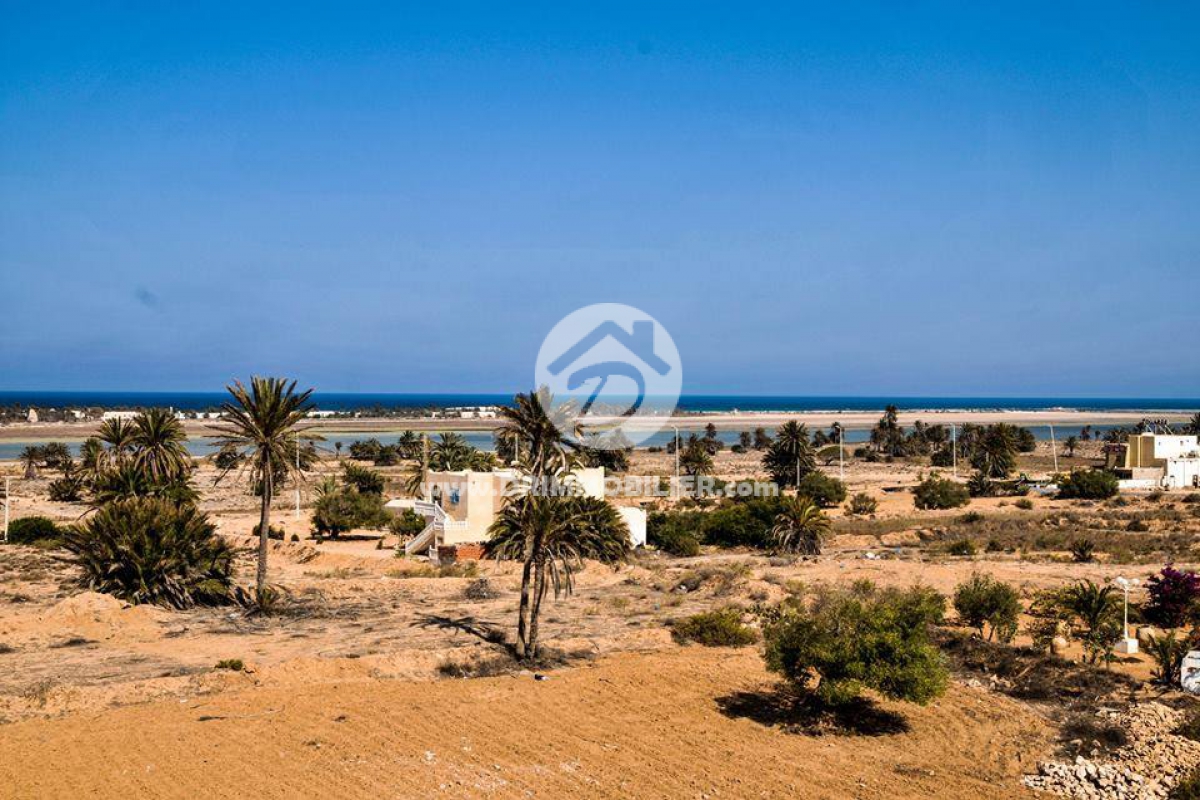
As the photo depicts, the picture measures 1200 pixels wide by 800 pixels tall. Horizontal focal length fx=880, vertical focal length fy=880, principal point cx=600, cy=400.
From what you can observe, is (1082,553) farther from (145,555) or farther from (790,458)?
(145,555)

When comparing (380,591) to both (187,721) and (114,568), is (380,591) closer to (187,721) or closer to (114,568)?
(114,568)

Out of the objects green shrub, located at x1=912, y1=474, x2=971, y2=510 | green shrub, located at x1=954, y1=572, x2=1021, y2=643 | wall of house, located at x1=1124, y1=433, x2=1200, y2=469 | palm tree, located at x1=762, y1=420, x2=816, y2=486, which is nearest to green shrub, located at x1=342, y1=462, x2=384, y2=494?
palm tree, located at x1=762, y1=420, x2=816, y2=486

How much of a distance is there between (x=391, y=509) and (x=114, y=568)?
25.3m

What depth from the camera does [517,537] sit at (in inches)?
770

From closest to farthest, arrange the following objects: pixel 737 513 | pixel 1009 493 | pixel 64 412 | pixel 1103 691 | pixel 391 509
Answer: pixel 1103 691
pixel 737 513
pixel 391 509
pixel 1009 493
pixel 64 412

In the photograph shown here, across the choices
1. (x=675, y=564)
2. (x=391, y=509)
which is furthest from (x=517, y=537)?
(x=391, y=509)

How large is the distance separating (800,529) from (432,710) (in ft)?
86.1

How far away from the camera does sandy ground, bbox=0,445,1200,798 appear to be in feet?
43.4

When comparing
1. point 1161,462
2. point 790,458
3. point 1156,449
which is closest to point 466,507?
point 790,458

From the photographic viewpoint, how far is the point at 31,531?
135ft

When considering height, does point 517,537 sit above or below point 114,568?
above

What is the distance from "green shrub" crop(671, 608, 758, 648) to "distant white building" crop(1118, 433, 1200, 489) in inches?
2098

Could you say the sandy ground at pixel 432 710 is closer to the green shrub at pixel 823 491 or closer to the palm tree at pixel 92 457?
the palm tree at pixel 92 457

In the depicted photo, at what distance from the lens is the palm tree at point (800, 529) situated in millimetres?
39375
